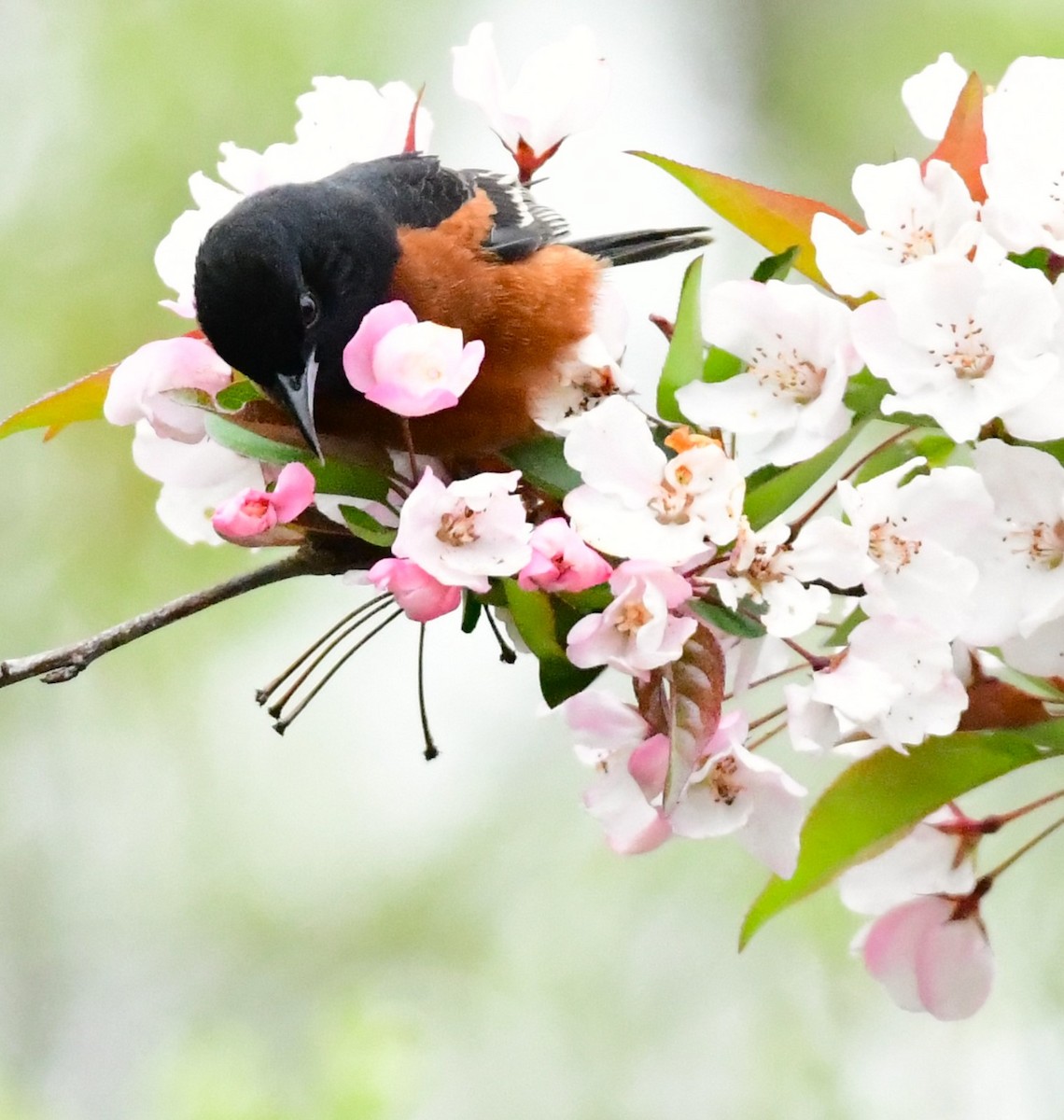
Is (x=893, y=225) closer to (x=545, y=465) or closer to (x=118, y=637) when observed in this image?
(x=545, y=465)

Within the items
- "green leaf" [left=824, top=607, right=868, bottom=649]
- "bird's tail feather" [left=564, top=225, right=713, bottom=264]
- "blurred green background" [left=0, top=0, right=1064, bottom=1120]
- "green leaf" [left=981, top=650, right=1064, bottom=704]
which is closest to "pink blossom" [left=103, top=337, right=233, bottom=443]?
"green leaf" [left=824, top=607, right=868, bottom=649]

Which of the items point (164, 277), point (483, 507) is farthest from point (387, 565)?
point (164, 277)

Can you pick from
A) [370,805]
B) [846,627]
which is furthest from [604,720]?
[370,805]

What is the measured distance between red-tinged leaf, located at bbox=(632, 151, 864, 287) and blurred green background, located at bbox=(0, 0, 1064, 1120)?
77.4 inches

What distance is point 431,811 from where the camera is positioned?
117 inches

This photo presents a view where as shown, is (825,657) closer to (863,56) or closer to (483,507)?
(483,507)

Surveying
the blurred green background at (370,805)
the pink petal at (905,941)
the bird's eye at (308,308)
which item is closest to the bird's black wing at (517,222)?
the bird's eye at (308,308)

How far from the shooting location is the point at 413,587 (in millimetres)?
569

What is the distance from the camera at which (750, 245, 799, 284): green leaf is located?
0.67m

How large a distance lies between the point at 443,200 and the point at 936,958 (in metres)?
0.79

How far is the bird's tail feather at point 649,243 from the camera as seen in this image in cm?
120

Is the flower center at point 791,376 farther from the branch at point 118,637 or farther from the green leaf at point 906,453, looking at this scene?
the branch at point 118,637

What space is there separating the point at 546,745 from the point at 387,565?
8.17 feet

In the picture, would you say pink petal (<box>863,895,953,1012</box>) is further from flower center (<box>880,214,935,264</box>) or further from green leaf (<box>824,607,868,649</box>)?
flower center (<box>880,214,935,264</box>)
